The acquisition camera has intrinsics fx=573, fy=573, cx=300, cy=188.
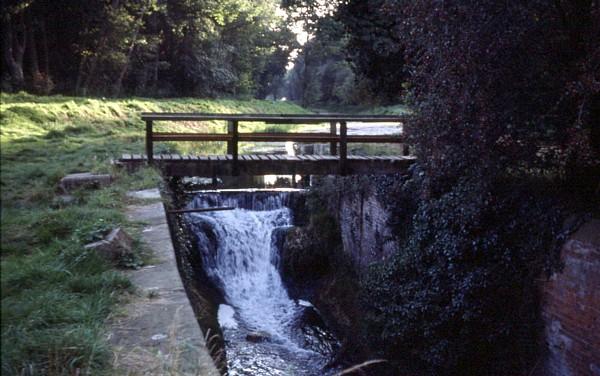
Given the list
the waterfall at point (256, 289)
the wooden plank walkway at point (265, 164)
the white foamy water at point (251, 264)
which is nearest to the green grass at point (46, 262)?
the wooden plank walkway at point (265, 164)

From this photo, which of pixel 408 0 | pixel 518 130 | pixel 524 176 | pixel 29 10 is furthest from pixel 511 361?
pixel 29 10

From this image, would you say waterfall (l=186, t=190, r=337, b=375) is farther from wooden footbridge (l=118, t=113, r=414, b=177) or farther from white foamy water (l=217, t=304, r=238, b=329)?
wooden footbridge (l=118, t=113, r=414, b=177)

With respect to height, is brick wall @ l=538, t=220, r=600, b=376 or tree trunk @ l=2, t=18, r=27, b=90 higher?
tree trunk @ l=2, t=18, r=27, b=90

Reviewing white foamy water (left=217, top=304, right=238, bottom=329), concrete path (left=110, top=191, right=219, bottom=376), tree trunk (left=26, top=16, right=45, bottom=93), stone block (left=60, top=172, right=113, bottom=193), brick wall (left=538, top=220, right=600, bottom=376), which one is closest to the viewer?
concrete path (left=110, top=191, right=219, bottom=376)

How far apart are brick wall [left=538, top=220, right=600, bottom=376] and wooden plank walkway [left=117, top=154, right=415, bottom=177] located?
382 cm

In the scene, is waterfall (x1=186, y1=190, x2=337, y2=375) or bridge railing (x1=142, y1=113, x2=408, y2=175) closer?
bridge railing (x1=142, y1=113, x2=408, y2=175)

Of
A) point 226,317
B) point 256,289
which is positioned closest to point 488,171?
point 226,317

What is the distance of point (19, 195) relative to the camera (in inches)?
65.1

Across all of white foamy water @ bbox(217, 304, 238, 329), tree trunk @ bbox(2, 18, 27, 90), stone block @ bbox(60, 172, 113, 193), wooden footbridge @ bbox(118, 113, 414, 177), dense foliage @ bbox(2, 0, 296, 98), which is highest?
dense foliage @ bbox(2, 0, 296, 98)

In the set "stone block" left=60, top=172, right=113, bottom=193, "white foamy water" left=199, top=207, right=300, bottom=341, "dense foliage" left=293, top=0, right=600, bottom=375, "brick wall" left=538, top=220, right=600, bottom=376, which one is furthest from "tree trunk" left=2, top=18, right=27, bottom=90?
"white foamy water" left=199, top=207, right=300, bottom=341

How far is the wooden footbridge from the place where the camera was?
9.04 metres

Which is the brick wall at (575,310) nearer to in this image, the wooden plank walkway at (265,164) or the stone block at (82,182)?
the wooden plank walkway at (265,164)

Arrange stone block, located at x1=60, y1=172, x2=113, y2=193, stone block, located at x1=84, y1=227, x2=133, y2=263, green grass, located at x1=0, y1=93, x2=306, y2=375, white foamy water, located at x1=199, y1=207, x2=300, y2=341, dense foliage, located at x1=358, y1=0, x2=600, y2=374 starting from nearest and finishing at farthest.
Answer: green grass, located at x1=0, y1=93, x2=306, y2=375 < stone block, located at x1=84, y1=227, x2=133, y2=263 < dense foliage, located at x1=358, y1=0, x2=600, y2=374 < stone block, located at x1=60, y1=172, x2=113, y2=193 < white foamy water, located at x1=199, y1=207, x2=300, y2=341

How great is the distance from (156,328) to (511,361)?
5.03 meters
